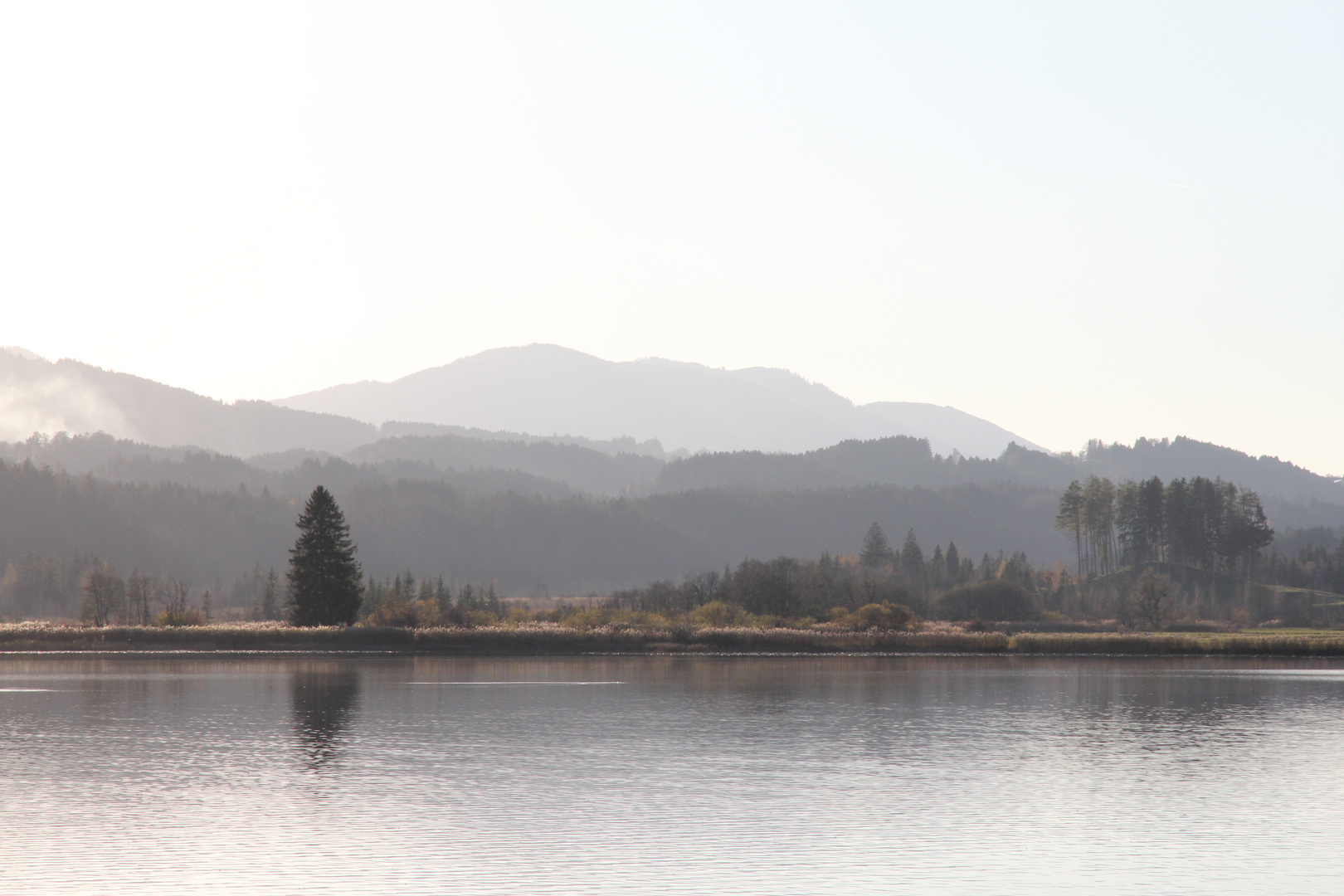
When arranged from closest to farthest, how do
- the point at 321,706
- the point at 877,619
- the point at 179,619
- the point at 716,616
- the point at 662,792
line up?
the point at 662,792, the point at 321,706, the point at 179,619, the point at 716,616, the point at 877,619

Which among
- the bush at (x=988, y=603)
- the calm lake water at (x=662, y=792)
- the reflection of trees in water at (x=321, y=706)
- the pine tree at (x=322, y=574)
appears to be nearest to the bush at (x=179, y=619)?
the pine tree at (x=322, y=574)

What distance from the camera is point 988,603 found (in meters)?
178

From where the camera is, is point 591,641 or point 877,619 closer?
point 591,641

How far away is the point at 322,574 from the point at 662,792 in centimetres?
7971

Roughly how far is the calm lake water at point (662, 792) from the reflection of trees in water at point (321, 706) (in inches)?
11.2

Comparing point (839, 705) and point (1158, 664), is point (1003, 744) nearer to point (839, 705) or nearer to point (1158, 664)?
point (839, 705)

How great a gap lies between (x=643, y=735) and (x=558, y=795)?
1202 centimetres

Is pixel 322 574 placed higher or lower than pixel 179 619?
higher

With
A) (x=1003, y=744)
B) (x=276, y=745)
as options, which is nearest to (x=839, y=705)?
(x=1003, y=744)

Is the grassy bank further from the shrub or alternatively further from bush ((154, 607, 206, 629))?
bush ((154, 607, 206, 629))

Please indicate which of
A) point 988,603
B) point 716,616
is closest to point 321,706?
point 716,616

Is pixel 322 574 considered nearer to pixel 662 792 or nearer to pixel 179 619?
Answer: pixel 179 619

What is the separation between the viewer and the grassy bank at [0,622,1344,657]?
97.7 meters

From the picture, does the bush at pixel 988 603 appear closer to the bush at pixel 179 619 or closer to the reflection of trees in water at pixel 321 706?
the bush at pixel 179 619
